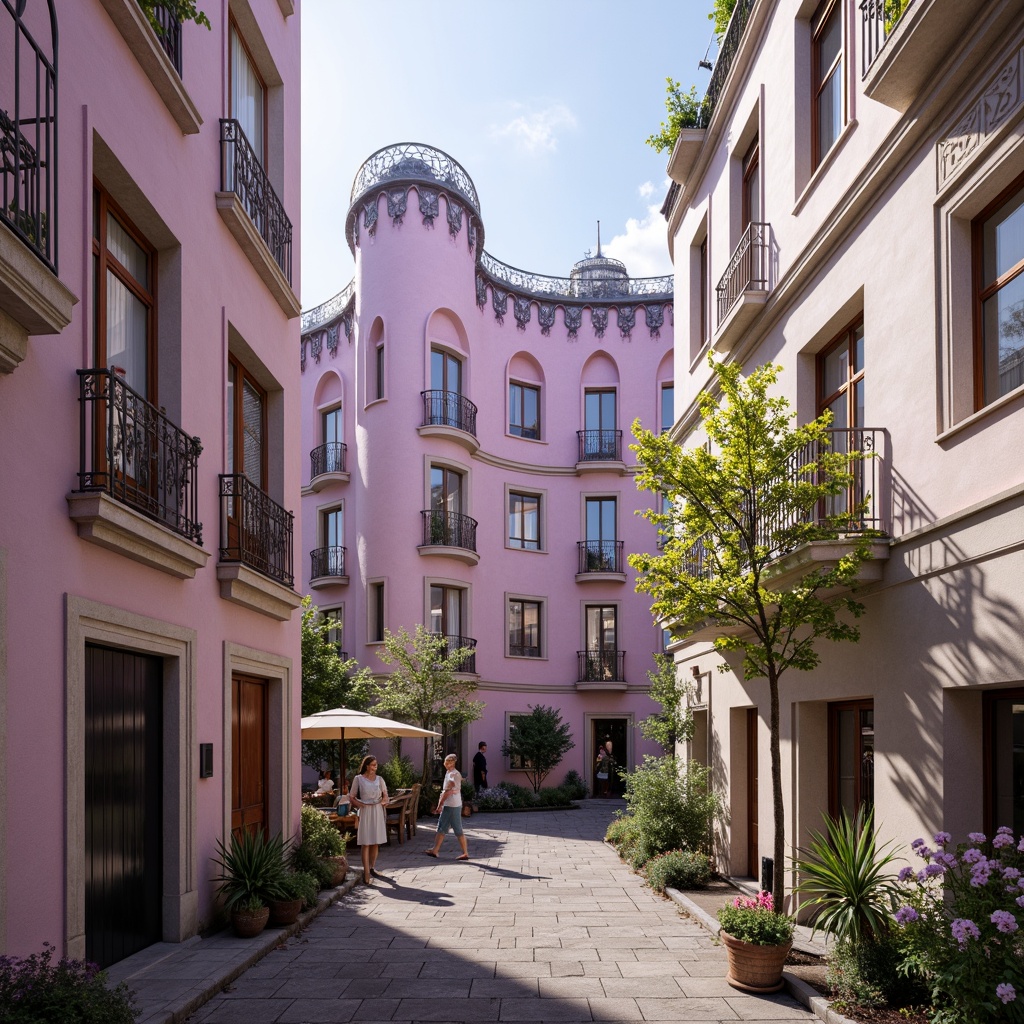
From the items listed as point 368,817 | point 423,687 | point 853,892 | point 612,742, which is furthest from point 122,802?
point 612,742

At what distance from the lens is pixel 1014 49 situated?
7570 millimetres

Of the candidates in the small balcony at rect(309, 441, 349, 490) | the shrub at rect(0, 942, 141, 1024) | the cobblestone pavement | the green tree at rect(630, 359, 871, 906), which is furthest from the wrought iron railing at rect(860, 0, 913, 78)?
the small balcony at rect(309, 441, 349, 490)

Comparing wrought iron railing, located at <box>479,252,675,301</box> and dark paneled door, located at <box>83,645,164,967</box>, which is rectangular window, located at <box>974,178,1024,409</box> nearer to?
dark paneled door, located at <box>83,645,164,967</box>

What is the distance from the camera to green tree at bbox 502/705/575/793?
30484 millimetres

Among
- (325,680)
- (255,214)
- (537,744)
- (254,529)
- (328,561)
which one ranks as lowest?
(537,744)

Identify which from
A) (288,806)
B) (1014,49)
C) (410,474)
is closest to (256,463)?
(288,806)

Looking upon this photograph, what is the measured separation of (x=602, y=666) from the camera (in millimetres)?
33375

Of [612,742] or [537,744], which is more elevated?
[537,744]

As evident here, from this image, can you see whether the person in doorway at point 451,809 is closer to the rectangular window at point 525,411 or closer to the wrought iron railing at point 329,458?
the wrought iron railing at point 329,458

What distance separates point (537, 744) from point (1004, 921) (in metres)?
24.7

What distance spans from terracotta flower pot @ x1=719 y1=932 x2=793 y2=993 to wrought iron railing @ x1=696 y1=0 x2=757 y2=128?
1179 cm

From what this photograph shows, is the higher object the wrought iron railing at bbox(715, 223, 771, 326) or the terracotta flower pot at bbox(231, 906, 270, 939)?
the wrought iron railing at bbox(715, 223, 771, 326)

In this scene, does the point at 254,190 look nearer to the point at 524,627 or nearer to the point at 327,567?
the point at 327,567

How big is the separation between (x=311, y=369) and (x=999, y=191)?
29265mm
